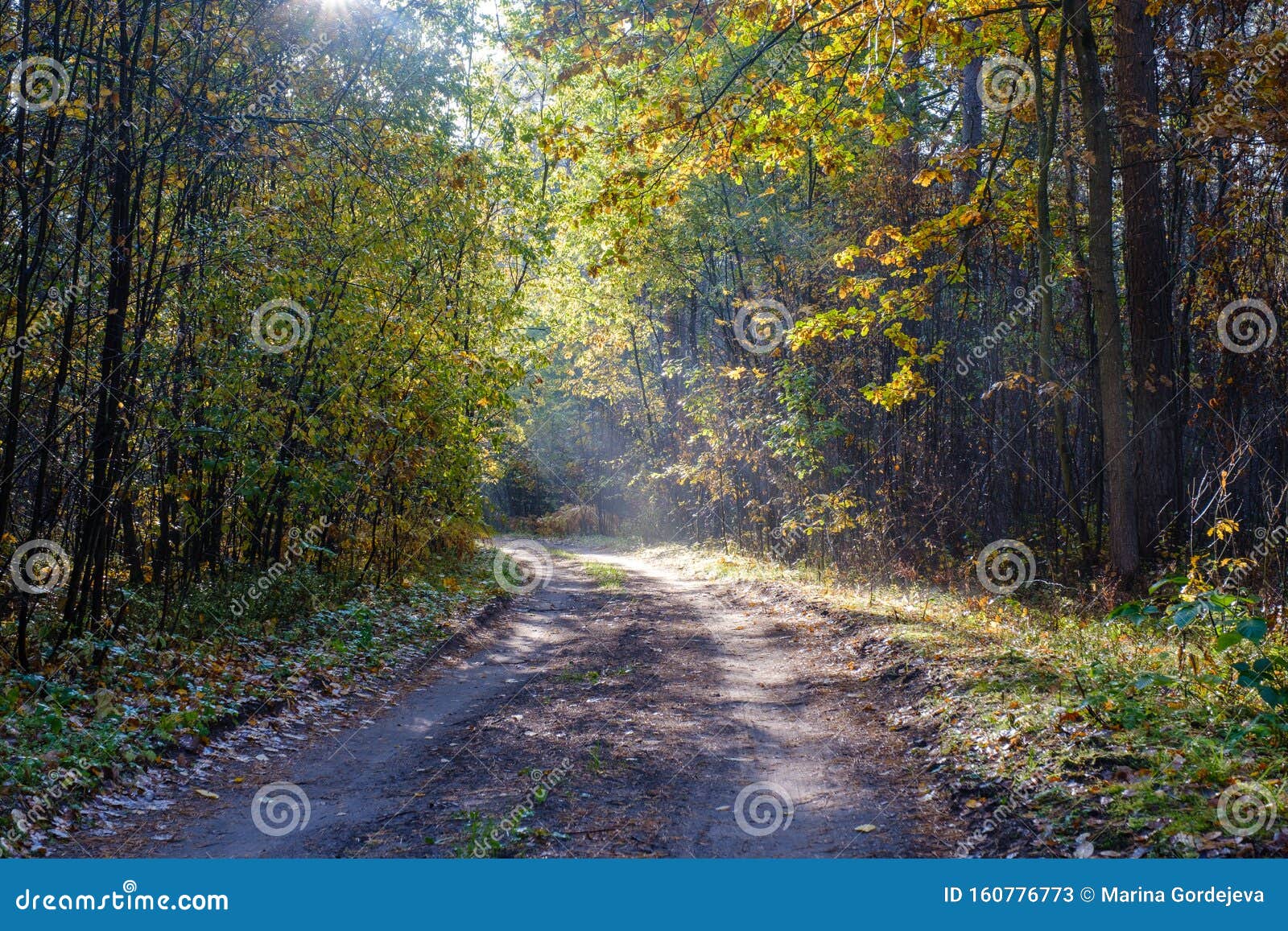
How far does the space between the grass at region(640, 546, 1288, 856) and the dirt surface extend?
0.46 meters

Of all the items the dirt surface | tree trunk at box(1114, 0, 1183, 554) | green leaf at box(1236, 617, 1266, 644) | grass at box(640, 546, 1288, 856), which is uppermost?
tree trunk at box(1114, 0, 1183, 554)

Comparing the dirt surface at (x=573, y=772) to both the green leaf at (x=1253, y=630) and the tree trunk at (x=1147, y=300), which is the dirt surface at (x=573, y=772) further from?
the tree trunk at (x=1147, y=300)

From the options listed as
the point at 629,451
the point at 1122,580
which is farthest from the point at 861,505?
the point at 629,451

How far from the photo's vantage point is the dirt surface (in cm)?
465

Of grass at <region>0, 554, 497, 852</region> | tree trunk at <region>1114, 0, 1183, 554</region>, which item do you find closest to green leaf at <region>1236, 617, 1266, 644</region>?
grass at <region>0, 554, 497, 852</region>

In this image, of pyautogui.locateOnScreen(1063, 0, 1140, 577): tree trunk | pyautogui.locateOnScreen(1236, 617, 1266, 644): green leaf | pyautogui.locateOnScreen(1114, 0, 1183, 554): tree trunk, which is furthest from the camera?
pyautogui.locateOnScreen(1114, 0, 1183, 554): tree trunk

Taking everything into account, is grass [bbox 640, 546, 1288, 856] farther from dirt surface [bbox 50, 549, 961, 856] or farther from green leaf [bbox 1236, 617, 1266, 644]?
green leaf [bbox 1236, 617, 1266, 644]

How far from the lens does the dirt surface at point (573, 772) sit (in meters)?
4.65

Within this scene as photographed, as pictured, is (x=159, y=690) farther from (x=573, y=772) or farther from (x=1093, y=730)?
(x=1093, y=730)

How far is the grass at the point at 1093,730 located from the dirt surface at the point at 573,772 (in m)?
0.46

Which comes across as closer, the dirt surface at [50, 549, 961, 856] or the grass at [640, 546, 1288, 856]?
the grass at [640, 546, 1288, 856]

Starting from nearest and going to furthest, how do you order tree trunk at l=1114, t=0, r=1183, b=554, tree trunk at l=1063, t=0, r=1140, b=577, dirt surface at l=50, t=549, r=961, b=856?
dirt surface at l=50, t=549, r=961, b=856 → tree trunk at l=1063, t=0, r=1140, b=577 → tree trunk at l=1114, t=0, r=1183, b=554

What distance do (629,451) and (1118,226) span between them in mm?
25018

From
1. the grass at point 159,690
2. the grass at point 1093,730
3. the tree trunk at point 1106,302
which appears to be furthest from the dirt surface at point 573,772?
the tree trunk at point 1106,302
